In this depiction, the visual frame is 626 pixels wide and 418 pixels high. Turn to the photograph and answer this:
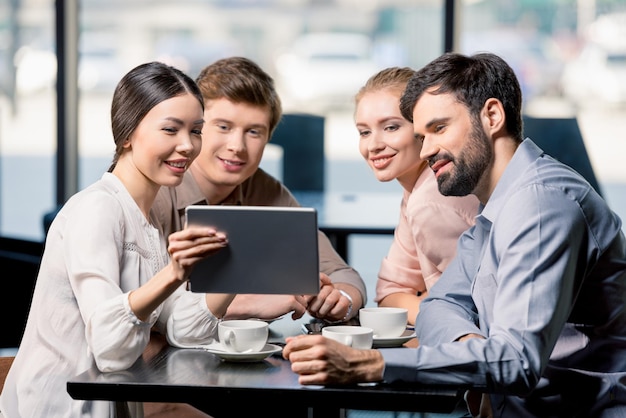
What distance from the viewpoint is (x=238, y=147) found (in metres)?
2.70

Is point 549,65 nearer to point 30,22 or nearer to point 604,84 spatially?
point 604,84

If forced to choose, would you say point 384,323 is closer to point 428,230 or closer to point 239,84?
point 428,230

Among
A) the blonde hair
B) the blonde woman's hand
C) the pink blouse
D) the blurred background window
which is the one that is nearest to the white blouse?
the blonde woman's hand

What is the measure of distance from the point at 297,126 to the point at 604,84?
6.42 feet

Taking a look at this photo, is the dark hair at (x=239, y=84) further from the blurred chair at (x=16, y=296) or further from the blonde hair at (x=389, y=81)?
the blurred chair at (x=16, y=296)

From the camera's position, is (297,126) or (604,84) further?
(604,84)

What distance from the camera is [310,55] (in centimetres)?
630

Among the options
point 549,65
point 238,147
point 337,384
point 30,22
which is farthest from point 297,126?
point 337,384

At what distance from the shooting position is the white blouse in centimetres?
194

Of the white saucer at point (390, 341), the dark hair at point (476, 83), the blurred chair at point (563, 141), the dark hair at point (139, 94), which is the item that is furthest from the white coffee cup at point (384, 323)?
the blurred chair at point (563, 141)

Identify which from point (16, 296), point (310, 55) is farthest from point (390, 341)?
point (310, 55)

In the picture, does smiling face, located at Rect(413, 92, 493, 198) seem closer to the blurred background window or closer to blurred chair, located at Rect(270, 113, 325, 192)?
blurred chair, located at Rect(270, 113, 325, 192)

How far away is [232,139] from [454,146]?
851 millimetres

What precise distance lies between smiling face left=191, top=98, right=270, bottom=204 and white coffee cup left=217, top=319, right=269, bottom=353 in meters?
0.88
